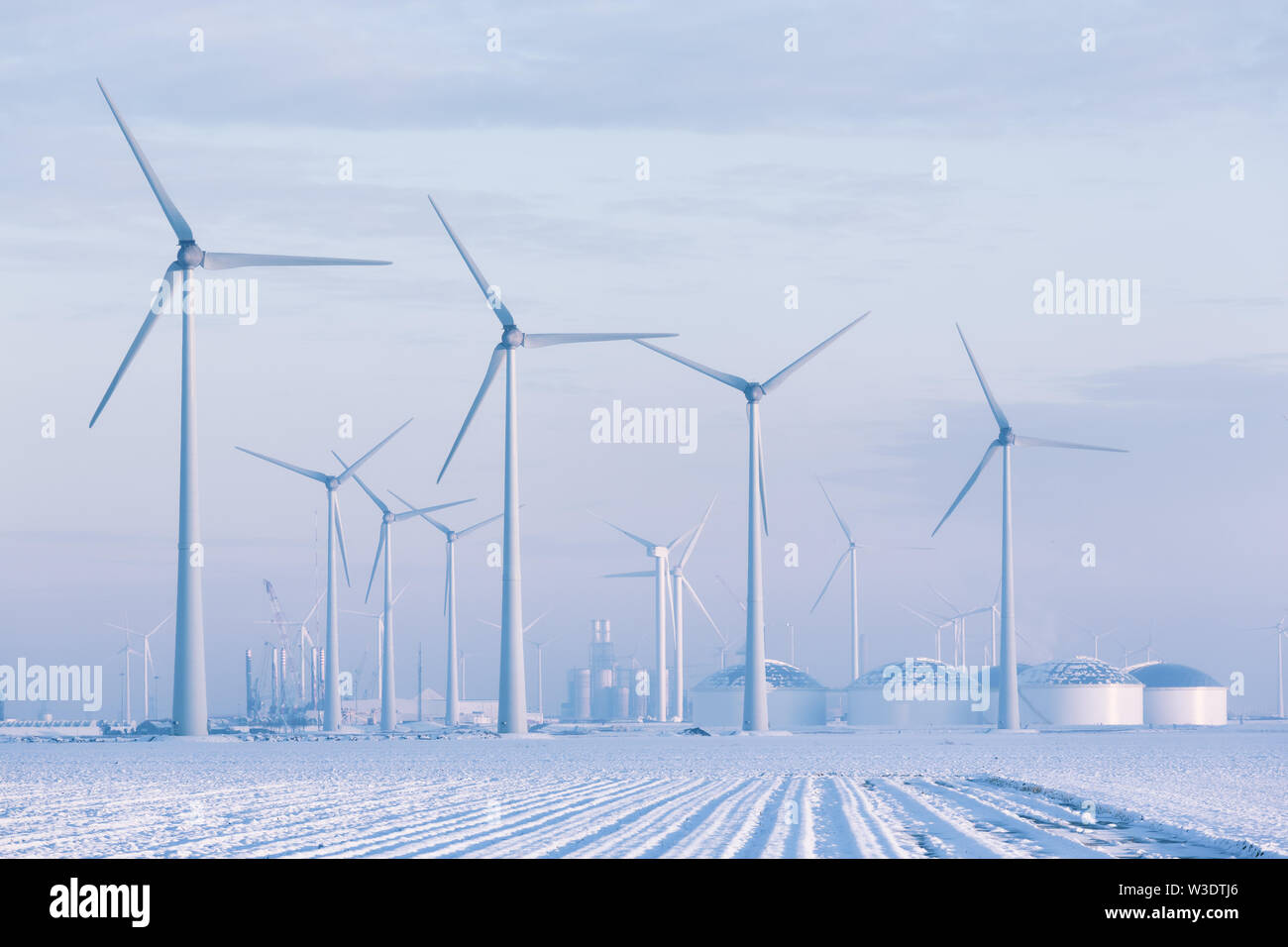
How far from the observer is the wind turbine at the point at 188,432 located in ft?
310

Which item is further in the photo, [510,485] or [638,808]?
[510,485]

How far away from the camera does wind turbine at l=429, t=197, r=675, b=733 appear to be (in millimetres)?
110625

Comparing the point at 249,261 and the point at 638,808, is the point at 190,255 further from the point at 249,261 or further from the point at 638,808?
the point at 638,808

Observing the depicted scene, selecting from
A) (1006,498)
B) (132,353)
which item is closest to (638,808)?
(132,353)

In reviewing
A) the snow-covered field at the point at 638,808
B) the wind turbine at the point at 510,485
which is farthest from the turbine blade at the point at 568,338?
the snow-covered field at the point at 638,808

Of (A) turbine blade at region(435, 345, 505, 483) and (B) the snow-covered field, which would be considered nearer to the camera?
(B) the snow-covered field

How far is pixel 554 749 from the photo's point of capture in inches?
3809

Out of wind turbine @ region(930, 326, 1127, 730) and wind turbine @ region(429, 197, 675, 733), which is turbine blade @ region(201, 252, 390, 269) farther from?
wind turbine @ region(930, 326, 1127, 730)

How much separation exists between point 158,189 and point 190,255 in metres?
4.19

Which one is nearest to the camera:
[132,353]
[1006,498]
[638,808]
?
[638,808]

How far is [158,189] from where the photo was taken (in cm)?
9531

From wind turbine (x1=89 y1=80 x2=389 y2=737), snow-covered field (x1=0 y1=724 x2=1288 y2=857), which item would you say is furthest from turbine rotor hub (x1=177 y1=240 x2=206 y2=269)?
snow-covered field (x1=0 y1=724 x2=1288 y2=857)
